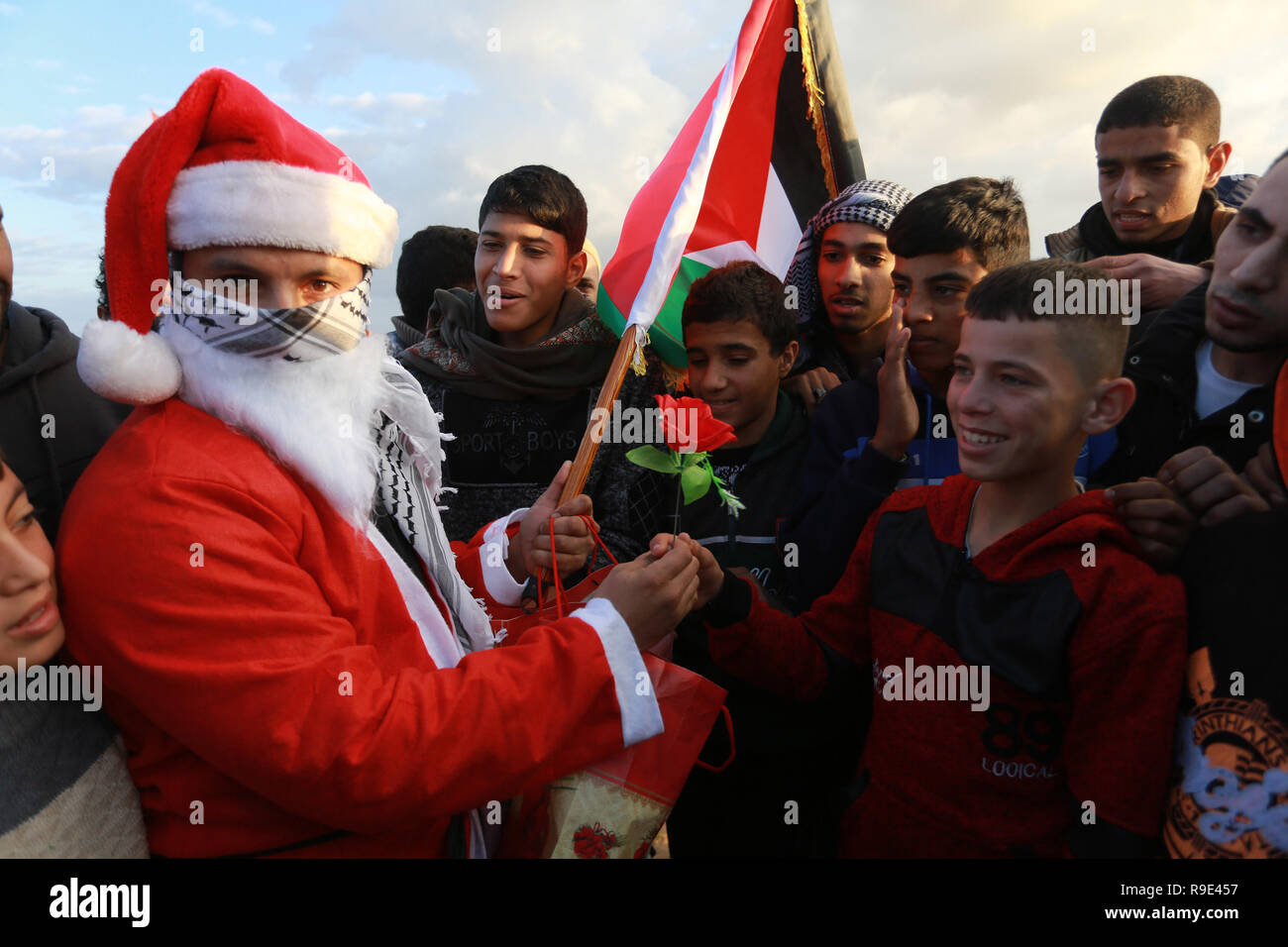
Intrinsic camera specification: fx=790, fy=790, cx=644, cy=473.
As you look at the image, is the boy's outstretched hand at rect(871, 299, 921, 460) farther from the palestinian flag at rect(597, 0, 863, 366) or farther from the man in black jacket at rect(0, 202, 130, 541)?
the man in black jacket at rect(0, 202, 130, 541)

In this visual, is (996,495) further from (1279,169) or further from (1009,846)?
(1279,169)

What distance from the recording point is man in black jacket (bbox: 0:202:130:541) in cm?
179

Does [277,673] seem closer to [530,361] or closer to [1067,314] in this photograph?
[1067,314]

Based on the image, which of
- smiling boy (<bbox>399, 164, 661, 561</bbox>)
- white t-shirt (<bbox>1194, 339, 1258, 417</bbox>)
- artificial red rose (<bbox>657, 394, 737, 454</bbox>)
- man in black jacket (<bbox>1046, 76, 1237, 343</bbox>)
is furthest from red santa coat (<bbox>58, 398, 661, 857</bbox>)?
man in black jacket (<bbox>1046, 76, 1237, 343</bbox>)

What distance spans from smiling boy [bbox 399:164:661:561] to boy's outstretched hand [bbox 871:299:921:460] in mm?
986

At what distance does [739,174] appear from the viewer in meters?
2.88

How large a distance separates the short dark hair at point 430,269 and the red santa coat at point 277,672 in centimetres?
349

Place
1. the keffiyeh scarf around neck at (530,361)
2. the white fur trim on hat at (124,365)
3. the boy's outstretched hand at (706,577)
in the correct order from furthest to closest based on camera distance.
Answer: the keffiyeh scarf around neck at (530,361) → the boy's outstretched hand at (706,577) → the white fur trim on hat at (124,365)

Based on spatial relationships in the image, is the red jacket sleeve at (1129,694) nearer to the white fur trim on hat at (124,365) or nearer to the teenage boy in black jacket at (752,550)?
the teenage boy in black jacket at (752,550)

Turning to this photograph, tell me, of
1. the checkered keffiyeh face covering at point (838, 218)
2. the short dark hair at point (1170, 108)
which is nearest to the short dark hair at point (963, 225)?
the checkered keffiyeh face covering at point (838, 218)

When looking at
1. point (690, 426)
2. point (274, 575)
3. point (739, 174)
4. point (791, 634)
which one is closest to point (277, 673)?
point (274, 575)

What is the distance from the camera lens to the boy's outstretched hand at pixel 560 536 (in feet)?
6.73

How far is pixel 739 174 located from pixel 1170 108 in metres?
1.73
